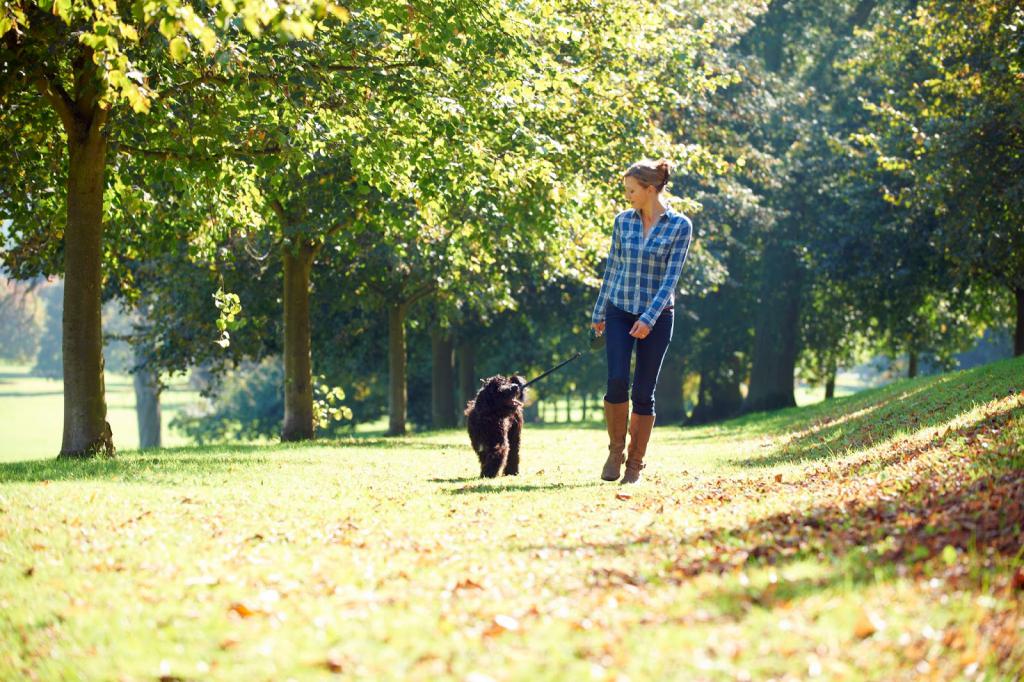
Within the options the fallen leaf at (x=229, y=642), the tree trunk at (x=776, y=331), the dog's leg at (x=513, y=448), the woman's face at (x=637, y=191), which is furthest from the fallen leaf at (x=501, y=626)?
the tree trunk at (x=776, y=331)

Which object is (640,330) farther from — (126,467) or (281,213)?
(281,213)

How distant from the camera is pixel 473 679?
3512 mm

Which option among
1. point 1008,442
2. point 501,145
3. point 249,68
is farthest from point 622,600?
point 501,145

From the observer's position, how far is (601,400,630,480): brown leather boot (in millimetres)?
9391

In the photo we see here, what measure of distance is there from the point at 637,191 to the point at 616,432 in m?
2.18

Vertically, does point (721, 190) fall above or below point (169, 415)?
above

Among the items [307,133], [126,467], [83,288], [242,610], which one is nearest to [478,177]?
[307,133]

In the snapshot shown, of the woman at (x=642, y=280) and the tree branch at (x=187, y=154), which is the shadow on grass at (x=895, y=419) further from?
the tree branch at (x=187, y=154)

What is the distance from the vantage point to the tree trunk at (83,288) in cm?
1183

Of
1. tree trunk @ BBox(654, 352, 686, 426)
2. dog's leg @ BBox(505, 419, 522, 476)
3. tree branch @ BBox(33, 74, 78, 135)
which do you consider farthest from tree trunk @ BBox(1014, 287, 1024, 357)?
tree branch @ BBox(33, 74, 78, 135)

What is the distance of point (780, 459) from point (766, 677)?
1005cm

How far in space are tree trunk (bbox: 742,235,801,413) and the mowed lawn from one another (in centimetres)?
2400

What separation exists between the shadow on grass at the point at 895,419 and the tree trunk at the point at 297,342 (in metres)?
8.54

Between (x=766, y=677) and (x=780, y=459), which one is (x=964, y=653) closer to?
(x=766, y=677)
